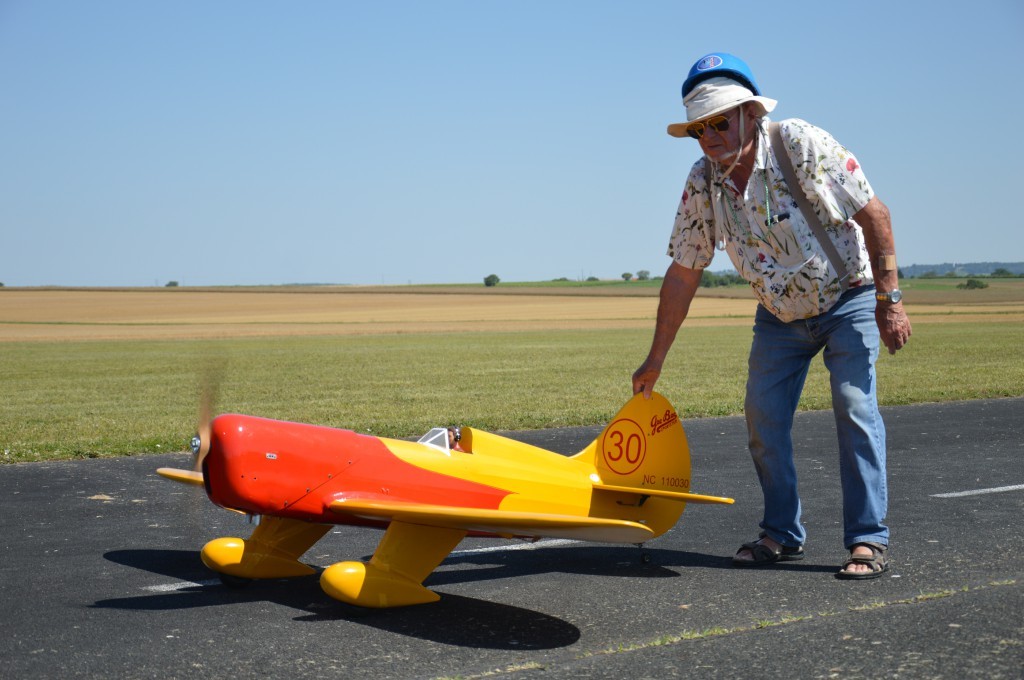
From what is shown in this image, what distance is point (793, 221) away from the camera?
16.7ft

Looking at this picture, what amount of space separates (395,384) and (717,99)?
15078 mm

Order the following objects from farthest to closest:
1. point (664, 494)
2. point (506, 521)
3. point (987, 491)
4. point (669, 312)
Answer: point (987, 491), point (669, 312), point (664, 494), point (506, 521)

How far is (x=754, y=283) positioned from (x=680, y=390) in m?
11.7

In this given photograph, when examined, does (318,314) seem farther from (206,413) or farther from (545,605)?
(545,605)

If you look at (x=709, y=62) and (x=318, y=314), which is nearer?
(x=709, y=62)

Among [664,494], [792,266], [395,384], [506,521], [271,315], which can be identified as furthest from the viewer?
[271,315]

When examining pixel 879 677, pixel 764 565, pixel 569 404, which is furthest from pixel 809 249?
pixel 569 404

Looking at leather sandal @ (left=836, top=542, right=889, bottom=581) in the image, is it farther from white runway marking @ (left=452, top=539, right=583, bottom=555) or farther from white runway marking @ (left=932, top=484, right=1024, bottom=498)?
white runway marking @ (left=932, top=484, right=1024, bottom=498)

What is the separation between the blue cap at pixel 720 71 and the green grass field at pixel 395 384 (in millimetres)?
2719

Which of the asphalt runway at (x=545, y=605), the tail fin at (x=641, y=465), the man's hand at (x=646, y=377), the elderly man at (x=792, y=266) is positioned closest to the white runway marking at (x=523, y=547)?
the asphalt runway at (x=545, y=605)

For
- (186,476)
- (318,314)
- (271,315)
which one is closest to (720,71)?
(186,476)

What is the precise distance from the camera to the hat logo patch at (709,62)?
5133 millimetres

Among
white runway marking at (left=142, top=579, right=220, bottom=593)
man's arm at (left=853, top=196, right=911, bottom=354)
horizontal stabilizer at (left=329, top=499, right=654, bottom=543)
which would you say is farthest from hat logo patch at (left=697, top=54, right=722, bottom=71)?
white runway marking at (left=142, top=579, right=220, bottom=593)

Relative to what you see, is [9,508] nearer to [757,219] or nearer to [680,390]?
[757,219]
